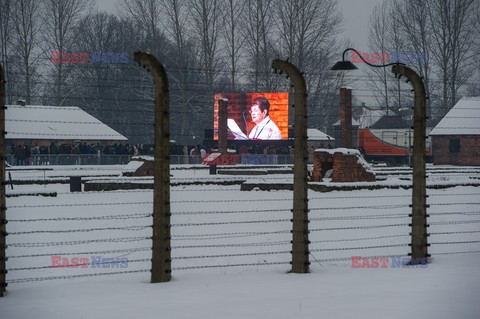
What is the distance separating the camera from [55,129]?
153ft

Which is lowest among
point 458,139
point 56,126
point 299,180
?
point 299,180

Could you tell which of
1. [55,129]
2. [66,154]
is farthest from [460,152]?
[55,129]

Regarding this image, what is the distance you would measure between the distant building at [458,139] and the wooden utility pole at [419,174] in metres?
37.1

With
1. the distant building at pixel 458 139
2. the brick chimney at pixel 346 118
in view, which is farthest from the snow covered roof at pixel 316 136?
the brick chimney at pixel 346 118

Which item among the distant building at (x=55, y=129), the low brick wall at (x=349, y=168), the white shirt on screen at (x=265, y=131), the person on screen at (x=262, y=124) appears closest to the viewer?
the low brick wall at (x=349, y=168)

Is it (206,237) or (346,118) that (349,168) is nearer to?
(346,118)

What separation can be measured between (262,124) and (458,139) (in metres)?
13.4

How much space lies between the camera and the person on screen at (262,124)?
47.6 m

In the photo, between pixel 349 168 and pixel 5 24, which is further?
pixel 5 24

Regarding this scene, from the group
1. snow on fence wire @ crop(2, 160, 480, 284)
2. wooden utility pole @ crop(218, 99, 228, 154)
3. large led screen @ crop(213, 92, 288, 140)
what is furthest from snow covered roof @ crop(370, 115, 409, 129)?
snow on fence wire @ crop(2, 160, 480, 284)

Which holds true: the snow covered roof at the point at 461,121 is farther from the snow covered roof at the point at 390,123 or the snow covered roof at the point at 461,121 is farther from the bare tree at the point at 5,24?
the bare tree at the point at 5,24

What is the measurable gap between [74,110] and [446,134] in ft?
87.1

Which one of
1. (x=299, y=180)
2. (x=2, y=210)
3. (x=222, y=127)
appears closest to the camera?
(x=2, y=210)

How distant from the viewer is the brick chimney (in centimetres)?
2855
